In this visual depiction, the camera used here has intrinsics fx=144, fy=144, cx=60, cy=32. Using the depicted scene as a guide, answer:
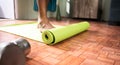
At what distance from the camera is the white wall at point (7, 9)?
254 cm

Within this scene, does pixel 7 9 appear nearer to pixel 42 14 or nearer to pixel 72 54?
pixel 42 14

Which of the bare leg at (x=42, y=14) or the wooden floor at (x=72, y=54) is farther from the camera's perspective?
the bare leg at (x=42, y=14)

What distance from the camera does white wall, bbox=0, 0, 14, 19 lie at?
2.54 metres

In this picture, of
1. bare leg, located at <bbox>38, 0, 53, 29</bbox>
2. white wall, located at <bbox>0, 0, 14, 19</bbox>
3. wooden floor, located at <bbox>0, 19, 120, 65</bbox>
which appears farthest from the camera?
white wall, located at <bbox>0, 0, 14, 19</bbox>

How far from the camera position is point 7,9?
259 centimetres

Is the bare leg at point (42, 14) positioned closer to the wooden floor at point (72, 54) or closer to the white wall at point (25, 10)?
the wooden floor at point (72, 54)

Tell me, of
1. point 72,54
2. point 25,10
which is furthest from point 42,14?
point 25,10

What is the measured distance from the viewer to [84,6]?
286 cm

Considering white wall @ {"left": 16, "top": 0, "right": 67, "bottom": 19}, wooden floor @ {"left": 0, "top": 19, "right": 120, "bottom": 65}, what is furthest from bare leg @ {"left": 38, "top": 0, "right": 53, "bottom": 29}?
white wall @ {"left": 16, "top": 0, "right": 67, "bottom": 19}

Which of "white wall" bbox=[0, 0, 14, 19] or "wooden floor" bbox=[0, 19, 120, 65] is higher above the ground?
"white wall" bbox=[0, 0, 14, 19]

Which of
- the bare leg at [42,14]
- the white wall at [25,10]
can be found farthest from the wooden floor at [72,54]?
the white wall at [25,10]

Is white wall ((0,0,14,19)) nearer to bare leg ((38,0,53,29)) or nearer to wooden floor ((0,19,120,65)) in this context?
bare leg ((38,0,53,29))

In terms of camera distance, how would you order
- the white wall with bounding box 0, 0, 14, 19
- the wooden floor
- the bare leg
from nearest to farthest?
the wooden floor < the bare leg < the white wall with bounding box 0, 0, 14, 19

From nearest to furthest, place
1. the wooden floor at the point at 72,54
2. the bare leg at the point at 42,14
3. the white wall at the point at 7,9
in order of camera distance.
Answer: the wooden floor at the point at 72,54 → the bare leg at the point at 42,14 → the white wall at the point at 7,9
